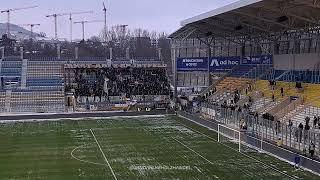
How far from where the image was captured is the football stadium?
2958 cm

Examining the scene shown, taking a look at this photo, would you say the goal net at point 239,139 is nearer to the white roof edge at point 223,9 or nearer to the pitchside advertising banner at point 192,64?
the white roof edge at point 223,9

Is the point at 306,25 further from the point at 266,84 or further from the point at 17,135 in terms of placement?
the point at 17,135

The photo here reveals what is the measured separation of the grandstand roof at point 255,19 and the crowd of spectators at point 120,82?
8621 mm

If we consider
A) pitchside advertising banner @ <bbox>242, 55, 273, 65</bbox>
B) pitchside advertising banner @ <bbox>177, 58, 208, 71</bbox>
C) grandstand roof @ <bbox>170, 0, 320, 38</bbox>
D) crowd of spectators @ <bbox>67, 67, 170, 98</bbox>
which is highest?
grandstand roof @ <bbox>170, 0, 320, 38</bbox>

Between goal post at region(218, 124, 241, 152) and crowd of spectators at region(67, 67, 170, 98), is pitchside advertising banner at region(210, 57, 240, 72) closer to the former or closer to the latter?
crowd of spectators at region(67, 67, 170, 98)

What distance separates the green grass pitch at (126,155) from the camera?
89.7 feet

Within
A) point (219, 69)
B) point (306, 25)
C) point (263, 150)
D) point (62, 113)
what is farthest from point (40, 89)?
point (263, 150)

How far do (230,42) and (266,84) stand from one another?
16020mm

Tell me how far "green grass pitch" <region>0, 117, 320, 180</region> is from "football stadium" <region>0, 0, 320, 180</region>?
2.7 inches

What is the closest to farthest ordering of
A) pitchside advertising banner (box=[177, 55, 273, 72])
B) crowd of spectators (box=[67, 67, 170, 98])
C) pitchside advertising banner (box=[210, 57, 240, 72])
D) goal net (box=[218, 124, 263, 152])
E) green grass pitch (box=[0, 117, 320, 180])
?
green grass pitch (box=[0, 117, 320, 180]), goal net (box=[218, 124, 263, 152]), pitchside advertising banner (box=[177, 55, 273, 72]), pitchside advertising banner (box=[210, 57, 240, 72]), crowd of spectators (box=[67, 67, 170, 98])

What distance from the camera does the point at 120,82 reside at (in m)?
73.2

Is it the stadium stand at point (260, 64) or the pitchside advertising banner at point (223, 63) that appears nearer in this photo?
the stadium stand at point (260, 64)

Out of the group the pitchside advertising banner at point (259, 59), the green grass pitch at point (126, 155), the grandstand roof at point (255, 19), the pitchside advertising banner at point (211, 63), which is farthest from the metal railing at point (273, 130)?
the pitchside advertising banner at point (211, 63)

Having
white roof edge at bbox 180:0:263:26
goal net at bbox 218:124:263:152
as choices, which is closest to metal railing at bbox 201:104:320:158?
goal net at bbox 218:124:263:152
